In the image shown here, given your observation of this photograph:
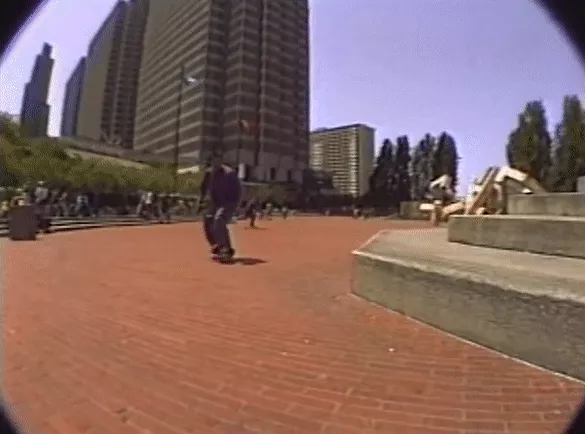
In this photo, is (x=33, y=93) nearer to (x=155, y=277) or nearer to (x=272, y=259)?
(x=155, y=277)

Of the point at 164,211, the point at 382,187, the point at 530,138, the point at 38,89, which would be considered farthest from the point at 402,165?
the point at 164,211

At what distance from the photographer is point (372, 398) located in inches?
80.1

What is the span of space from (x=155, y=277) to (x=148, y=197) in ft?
62.5

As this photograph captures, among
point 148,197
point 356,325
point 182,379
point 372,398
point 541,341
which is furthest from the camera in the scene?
point 148,197

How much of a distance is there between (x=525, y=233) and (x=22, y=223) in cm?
1060

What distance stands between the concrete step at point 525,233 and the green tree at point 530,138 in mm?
877

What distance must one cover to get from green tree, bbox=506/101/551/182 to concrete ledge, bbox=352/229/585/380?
1.20 meters

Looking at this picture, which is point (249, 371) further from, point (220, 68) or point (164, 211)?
point (164, 211)

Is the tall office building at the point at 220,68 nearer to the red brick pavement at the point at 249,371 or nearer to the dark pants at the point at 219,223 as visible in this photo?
the dark pants at the point at 219,223

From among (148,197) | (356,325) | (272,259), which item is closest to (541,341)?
(356,325)

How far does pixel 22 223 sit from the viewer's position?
10195 millimetres

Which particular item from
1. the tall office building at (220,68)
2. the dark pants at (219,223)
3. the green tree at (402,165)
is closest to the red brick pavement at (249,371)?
the green tree at (402,165)

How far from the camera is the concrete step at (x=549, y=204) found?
185 inches

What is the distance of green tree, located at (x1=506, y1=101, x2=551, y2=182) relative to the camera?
3.63m
